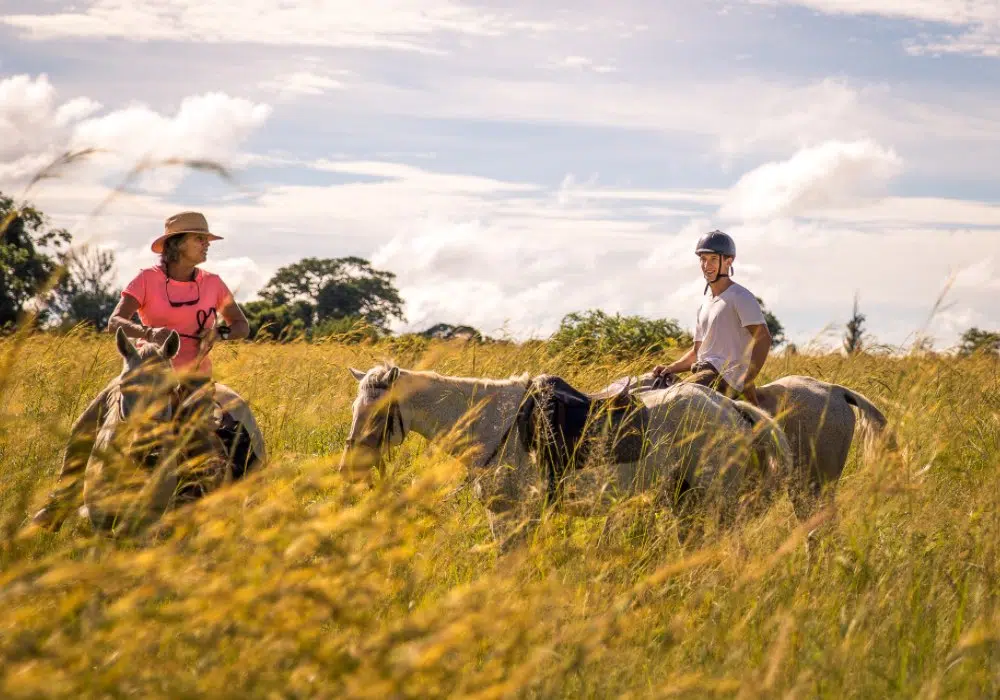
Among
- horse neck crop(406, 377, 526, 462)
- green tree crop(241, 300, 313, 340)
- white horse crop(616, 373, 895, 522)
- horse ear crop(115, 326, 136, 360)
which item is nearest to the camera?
horse ear crop(115, 326, 136, 360)

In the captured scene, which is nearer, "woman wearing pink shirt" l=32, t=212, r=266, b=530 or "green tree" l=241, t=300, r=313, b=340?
Result: "woman wearing pink shirt" l=32, t=212, r=266, b=530

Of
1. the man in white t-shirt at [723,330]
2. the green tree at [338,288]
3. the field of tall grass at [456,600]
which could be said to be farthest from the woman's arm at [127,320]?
the green tree at [338,288]

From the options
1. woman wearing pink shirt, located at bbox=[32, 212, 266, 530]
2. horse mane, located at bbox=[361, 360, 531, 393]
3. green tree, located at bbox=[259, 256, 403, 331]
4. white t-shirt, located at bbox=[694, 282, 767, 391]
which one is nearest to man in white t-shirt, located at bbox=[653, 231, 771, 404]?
white t-shirt, located at bbox=[694, 282, 767, 391]

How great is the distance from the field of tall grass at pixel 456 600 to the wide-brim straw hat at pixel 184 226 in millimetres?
1467

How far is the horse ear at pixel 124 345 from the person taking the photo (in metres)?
4.05

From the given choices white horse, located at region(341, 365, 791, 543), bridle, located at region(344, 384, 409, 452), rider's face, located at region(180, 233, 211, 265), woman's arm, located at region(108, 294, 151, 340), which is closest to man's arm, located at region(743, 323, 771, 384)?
white horse, located at region(341, 365, 791, 543)

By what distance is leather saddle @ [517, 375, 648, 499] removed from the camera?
484 centimetres

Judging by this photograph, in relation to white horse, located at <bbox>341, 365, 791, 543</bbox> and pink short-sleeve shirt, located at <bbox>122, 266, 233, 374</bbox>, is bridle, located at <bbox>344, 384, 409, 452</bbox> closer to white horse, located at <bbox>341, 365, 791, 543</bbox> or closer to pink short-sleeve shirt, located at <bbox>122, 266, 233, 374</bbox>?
white horse, located at <bbox>341, 365, 791, 543</bbox>

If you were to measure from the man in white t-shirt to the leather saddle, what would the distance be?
1056 mm

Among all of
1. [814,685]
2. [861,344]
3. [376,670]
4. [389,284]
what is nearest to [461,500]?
[814,685]

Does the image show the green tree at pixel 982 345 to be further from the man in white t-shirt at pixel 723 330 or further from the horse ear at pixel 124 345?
the horse ear at pixel 124 345

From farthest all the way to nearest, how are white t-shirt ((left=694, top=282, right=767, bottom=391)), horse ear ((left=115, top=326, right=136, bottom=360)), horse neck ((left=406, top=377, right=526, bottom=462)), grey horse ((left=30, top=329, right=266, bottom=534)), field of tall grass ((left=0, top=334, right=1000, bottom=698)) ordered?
1. white t-shirt ((left=694, top=282, right=767, bottom=391))
2. horse neck ((left=406, top=377, right=526, bottom=462))
3. horse ear ((left=115, top=326, right=136, bottom=360))
4. grey horse ((left=30, top=329, right=266, bottom=534))
5. field of tall grass ((left=0, top=334, right=1000, bottom=698))

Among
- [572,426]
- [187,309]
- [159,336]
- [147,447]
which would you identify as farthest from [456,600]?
[187,309]

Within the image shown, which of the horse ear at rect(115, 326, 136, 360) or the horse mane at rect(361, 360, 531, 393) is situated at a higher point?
the horse ear at rect(115, 326, 136, 360)
